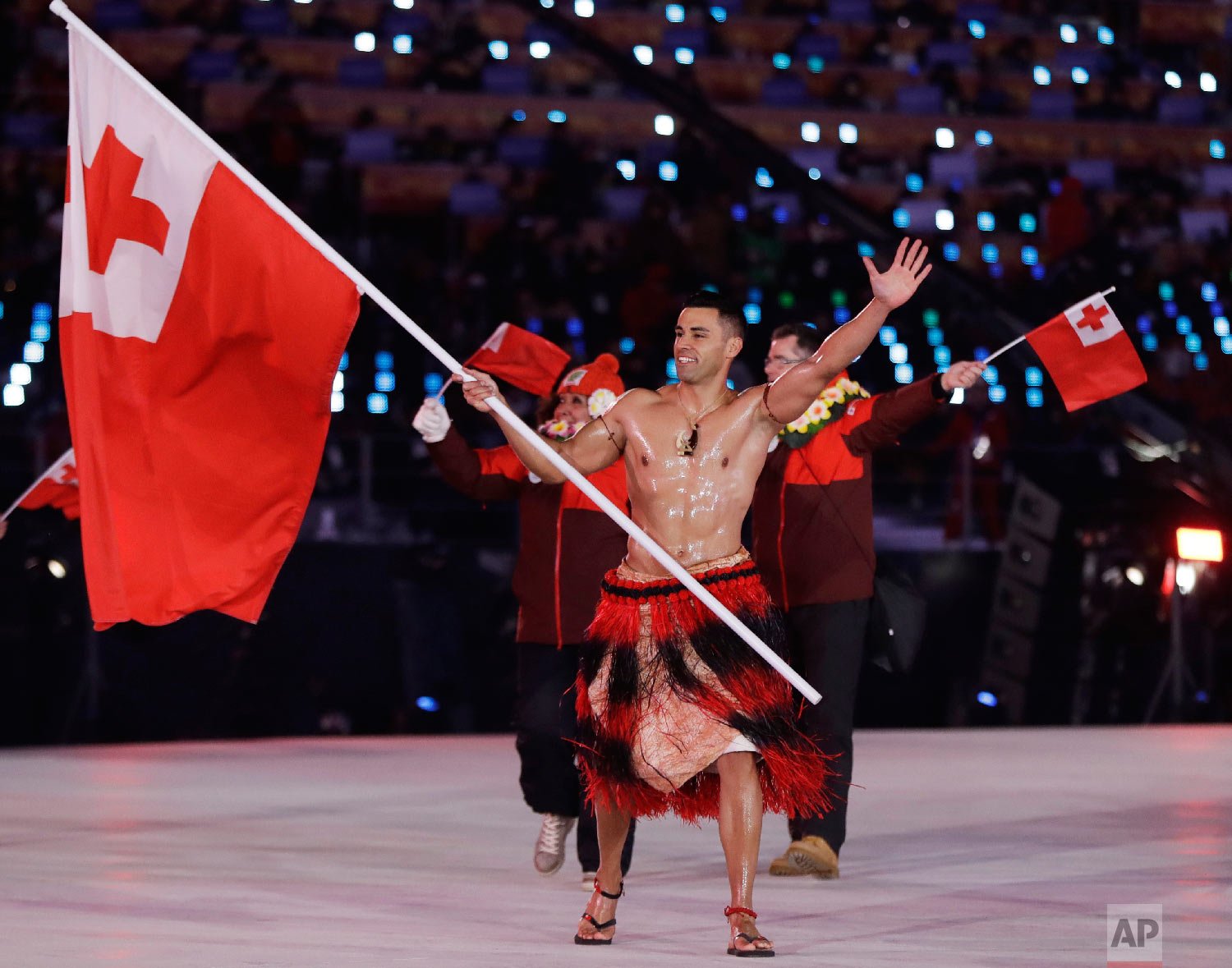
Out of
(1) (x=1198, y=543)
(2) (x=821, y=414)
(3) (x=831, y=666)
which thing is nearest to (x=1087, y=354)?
(2) (x=821, y=414)

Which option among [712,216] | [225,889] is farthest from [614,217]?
[225,889]

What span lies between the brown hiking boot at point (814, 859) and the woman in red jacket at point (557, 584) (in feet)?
2.31

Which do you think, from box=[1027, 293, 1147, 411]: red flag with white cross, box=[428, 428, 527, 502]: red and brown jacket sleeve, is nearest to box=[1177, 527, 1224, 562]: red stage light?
box=[1027, 293, 1147, 411]: red flag with white cross

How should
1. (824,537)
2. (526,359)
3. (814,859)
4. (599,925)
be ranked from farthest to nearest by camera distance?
(526,359) → (824,537) → (814,859) → (599,925)

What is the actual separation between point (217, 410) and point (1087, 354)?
294cm

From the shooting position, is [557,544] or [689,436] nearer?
[689,436]

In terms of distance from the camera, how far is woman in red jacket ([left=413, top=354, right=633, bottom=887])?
19.9 ft

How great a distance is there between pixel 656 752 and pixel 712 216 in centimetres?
1007

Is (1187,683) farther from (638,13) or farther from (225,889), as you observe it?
(638,13)

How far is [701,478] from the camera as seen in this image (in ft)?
15.7

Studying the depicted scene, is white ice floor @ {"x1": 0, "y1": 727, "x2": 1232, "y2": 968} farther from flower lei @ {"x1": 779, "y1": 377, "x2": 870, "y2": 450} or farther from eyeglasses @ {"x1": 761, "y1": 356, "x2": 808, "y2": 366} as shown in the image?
eyeglasses @ {"x1": 761, "y1": 356, "x2": 808, "y2": 366}

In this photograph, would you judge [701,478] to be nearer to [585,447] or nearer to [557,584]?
[585,447]

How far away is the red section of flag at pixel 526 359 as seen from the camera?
259 inches

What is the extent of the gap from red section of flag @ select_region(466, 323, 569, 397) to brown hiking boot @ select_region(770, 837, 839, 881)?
5.89 feet
